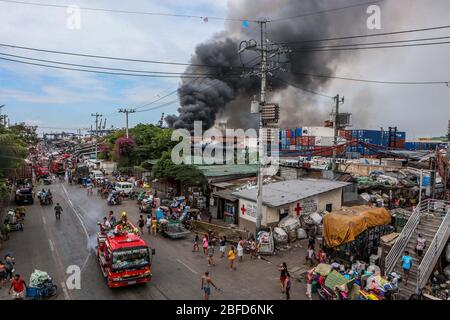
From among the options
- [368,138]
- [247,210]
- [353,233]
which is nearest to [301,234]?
[247,210]

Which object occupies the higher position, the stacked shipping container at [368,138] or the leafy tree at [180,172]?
the stacked shipping container at [368,138]

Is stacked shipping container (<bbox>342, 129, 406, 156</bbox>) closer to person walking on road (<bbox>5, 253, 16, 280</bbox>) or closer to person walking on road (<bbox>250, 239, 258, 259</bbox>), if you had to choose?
person walking on road (<bbox>250, 239, 258, 259</bbox>)

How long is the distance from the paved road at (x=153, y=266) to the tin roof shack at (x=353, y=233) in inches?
83.3

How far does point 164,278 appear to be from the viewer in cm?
1515

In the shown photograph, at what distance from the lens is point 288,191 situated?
2331cm

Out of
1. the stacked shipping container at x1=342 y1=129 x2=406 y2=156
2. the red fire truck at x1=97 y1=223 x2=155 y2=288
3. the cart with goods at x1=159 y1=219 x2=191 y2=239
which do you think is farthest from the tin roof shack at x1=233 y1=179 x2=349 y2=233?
the stacked shipping container at x1=342 y1=129 x2=406 y2=156

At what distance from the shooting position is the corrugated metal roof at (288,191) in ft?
70.1

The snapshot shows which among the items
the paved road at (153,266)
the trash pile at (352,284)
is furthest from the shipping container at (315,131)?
the trash pile at (352,284)

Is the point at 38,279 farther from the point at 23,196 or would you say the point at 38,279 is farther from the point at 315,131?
the point at 315,131

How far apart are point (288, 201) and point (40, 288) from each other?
1390 cm

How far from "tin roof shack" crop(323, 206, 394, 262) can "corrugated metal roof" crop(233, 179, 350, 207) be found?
402 centimetres

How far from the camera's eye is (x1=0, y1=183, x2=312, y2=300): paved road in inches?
539

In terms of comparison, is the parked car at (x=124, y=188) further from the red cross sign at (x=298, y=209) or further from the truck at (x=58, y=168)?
the truck at (x=58, y=168)

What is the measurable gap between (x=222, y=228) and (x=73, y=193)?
84.0 feet
